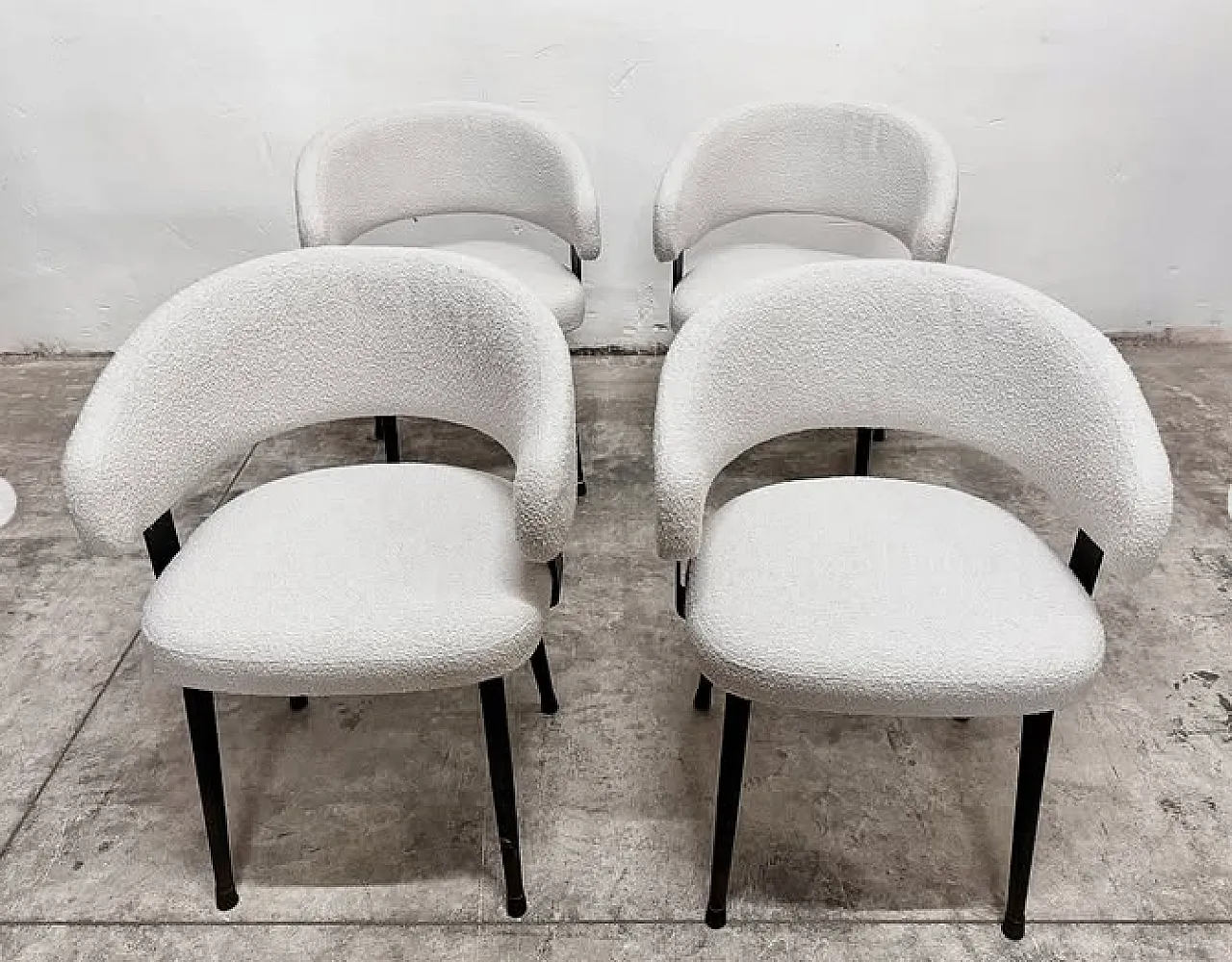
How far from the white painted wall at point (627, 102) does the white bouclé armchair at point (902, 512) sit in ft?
4.72

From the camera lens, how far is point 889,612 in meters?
1.14

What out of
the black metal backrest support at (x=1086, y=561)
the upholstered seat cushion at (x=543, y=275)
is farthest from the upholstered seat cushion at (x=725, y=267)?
the black metal backrest support at (x=1086, y=561)

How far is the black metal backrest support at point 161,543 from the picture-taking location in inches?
49.4

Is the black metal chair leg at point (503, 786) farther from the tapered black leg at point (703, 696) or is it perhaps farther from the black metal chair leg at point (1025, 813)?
the black metal chair leg at point (1025, 813)

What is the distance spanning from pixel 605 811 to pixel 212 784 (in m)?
0.54

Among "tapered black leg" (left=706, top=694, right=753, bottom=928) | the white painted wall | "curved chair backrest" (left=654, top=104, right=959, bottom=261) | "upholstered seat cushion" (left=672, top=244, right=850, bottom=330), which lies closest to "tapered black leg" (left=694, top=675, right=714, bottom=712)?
"tapered black leg" (left=706, top=694, right=753, bottom=928)


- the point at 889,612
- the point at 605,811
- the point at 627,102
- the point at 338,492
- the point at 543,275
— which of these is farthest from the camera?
the point at 627,102

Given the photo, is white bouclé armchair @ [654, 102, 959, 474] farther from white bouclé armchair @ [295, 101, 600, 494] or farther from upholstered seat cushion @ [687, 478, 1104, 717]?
upholstered seat cushion @ [687, 478, 1104, 717]

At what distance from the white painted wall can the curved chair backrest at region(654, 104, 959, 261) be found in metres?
0.41

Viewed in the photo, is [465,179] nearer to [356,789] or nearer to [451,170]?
[451,170]

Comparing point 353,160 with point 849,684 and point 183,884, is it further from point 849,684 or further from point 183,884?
point 849,684

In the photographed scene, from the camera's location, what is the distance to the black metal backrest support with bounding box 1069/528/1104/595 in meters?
1.19

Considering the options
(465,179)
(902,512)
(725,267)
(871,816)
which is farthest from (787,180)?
(871,816)

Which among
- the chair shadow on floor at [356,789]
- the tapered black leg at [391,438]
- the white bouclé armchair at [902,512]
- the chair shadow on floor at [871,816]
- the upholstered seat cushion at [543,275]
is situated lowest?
the chair shadow on floor at [356,789]
